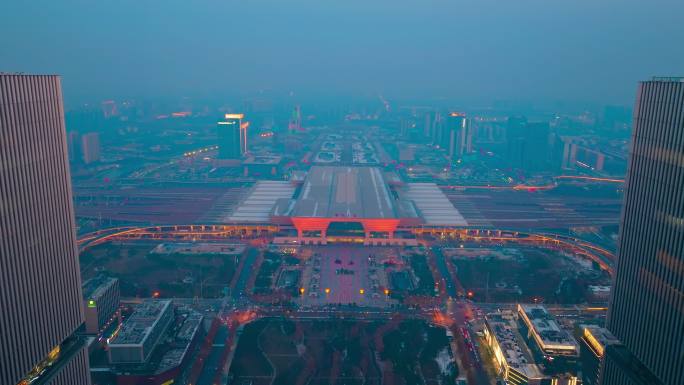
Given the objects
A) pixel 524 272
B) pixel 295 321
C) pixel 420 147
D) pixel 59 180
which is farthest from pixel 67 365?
pixel 420 147

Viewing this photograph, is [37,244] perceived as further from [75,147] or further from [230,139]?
[75,147]

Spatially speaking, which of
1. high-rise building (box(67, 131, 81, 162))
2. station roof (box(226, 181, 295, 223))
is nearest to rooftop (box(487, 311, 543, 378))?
station roof (box(226, 181, 295, 223))

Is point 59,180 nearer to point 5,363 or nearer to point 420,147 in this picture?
point 5,363

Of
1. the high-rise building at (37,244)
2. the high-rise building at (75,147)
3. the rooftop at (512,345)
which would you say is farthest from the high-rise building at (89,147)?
the rooftop at (512,345)

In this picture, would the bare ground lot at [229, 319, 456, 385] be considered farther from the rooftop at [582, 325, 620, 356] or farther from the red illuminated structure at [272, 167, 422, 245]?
the red illuminated structure at [272, 167, 422, 245]

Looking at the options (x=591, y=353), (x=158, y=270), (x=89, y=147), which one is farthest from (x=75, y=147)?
(x=591, y=353)

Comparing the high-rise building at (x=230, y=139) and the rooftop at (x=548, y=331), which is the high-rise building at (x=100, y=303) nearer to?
the rooftop at (x=548, y=331)
